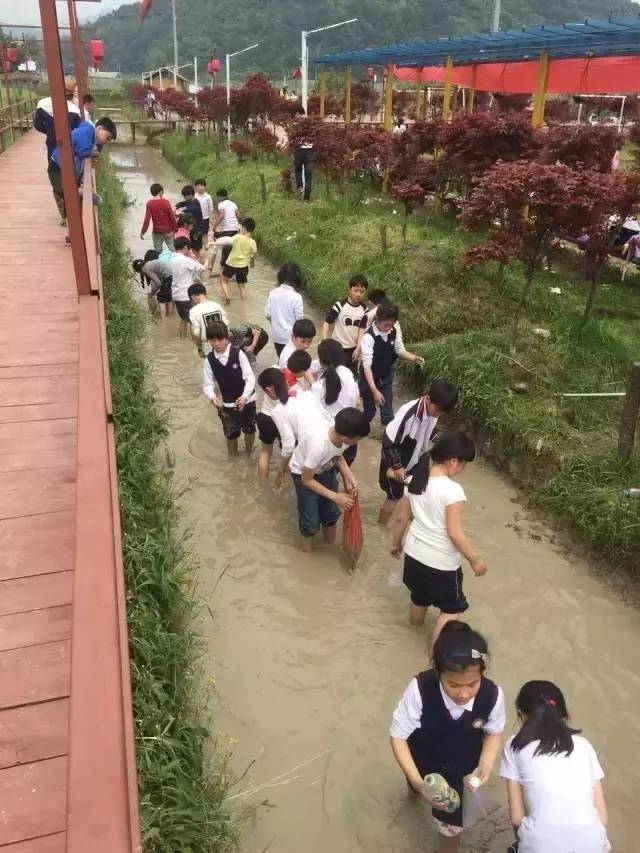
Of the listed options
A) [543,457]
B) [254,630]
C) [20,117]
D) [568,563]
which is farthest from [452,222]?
[20,117]

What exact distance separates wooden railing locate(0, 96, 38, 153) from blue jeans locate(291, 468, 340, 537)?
13.5 m

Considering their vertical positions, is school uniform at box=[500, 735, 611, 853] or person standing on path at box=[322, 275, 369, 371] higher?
person standing on path at box=[322, 275, 369, 371]

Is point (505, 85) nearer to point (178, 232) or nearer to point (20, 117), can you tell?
point (178, 232)

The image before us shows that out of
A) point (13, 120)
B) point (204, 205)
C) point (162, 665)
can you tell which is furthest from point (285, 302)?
point (13, 120)

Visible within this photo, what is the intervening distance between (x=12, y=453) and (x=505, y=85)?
57.4 ft

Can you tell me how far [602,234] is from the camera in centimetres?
682

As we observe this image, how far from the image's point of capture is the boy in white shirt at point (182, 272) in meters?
8.12

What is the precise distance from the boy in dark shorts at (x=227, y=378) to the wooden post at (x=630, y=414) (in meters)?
2.88

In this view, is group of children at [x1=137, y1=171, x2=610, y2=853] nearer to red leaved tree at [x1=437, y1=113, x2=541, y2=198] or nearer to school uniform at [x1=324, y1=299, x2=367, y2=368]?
school uniform at [x1=324, y1=299, x2=367, y2=368]

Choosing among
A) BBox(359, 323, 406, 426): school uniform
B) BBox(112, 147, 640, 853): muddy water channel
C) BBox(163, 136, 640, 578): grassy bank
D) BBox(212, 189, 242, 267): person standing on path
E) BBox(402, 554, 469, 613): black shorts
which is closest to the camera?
BBox(112, 147, 640, 853): muddy water channel

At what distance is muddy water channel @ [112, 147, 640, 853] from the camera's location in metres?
3.17

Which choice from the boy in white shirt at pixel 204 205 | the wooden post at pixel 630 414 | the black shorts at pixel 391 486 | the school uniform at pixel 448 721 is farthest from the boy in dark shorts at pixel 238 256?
the school uniform at pixel 448 721

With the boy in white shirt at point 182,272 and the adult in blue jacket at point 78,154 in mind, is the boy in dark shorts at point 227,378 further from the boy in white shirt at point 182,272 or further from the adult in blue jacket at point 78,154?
the adult in blue jacket at point 78,154

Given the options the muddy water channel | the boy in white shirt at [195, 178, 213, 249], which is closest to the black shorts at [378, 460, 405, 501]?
the muddy water channel
